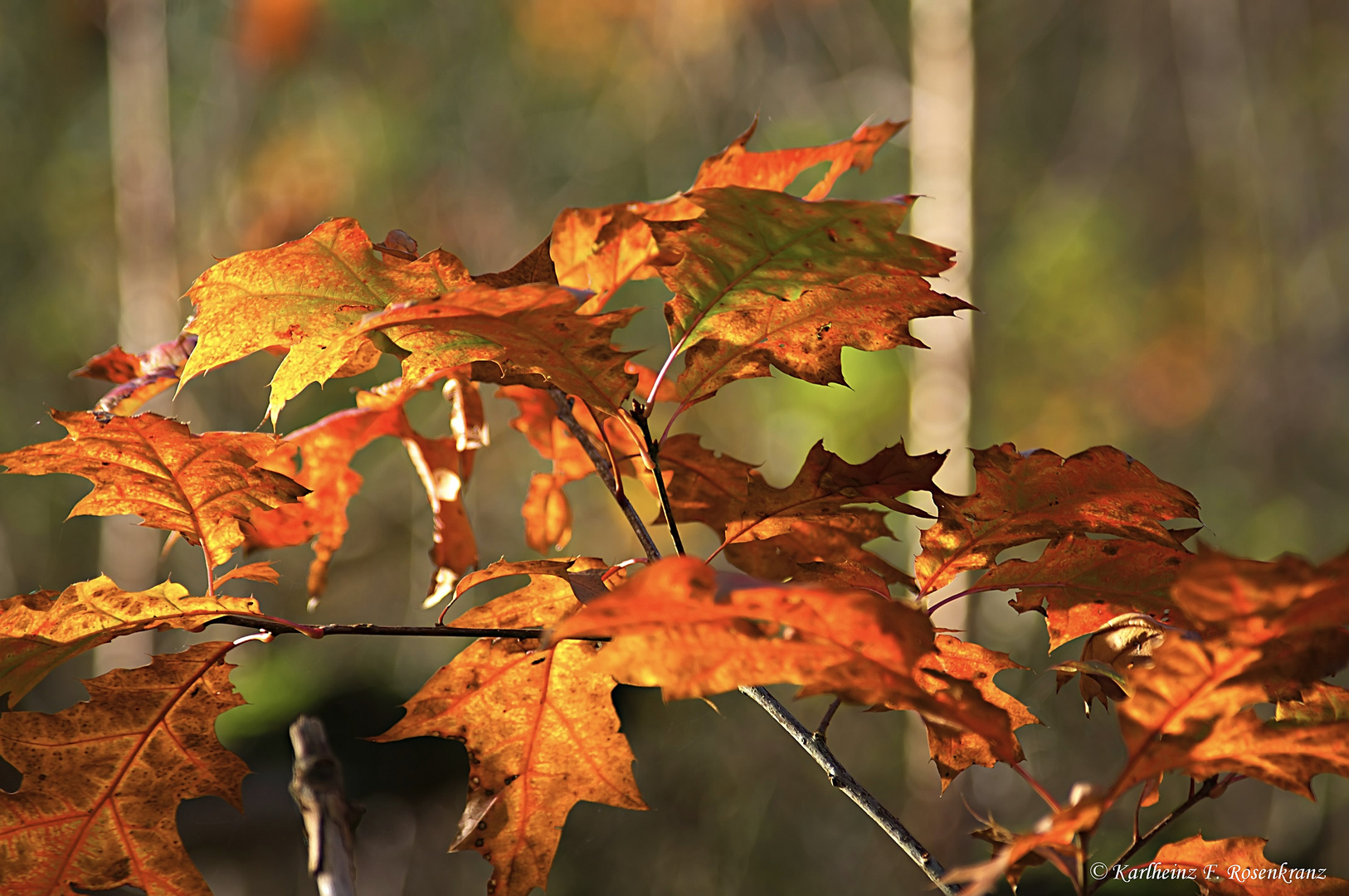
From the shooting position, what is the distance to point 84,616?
1.16ft

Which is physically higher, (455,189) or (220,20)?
(220,20)

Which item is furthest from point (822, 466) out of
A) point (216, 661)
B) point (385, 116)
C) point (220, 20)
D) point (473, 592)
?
point (220, 20)

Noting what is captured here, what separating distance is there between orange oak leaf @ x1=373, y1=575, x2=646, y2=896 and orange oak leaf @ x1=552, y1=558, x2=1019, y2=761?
170mm

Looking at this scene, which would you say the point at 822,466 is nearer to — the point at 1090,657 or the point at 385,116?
the point at 1090,657

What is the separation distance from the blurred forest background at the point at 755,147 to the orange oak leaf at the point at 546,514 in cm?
362

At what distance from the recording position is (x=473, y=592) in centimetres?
577

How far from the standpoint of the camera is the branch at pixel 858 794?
34 cm

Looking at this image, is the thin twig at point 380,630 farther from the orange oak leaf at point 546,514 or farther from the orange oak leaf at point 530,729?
the orange oak leaf at point 546,514

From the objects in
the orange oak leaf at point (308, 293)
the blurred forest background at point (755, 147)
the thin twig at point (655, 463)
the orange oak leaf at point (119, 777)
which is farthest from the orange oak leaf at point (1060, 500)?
the blurred forest background at point (755, 147)

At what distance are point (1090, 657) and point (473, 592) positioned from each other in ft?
18.7

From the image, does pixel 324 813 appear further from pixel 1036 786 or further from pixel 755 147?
pixel 755 147

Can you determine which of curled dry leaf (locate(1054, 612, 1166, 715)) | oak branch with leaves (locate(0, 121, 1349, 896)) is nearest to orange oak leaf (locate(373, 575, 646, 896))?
oak branch with leaves (locate(0, 121, 1349, 896))

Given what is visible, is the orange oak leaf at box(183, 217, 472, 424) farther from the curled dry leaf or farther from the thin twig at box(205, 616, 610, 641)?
the curled dry leaf

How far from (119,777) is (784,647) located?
1.05 feet
